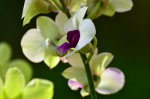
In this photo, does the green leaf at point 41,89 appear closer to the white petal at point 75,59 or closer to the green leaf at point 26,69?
the white petal at point 75,59

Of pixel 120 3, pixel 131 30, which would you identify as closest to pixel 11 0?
pixel 131 30

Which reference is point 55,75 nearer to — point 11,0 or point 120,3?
point 11,0

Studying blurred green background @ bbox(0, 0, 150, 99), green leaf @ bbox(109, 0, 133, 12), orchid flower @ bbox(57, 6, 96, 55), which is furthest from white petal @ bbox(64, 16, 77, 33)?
blurred green background @ bbox(0, 0, 150, 99)

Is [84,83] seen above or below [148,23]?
above

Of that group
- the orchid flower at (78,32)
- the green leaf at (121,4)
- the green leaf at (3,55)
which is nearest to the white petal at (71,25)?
the orchid flower at (78,32)

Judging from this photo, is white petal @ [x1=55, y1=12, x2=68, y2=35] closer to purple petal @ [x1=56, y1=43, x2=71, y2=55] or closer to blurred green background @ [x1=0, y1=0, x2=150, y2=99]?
purple petal @ [x1=56, y1=43, x2=71, y2=55]

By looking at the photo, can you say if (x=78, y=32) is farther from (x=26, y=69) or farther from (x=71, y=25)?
(x=26, y=69)
